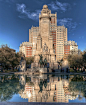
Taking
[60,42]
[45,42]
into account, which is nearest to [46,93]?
[45,42]

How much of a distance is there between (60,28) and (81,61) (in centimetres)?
9166

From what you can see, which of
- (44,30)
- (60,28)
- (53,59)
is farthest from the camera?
(60,28)

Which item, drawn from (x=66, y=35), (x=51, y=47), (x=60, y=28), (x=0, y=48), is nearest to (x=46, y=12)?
(x=51, y=47)

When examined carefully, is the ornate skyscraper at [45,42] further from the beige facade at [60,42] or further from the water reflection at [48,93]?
the beige facade at [60,42]

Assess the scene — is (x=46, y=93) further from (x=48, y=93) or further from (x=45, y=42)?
(x=45, y=42)

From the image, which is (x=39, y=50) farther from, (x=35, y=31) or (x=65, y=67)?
(x=35, y=31)

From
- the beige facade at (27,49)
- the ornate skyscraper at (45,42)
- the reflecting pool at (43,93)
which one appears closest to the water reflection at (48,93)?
the reflecting pool at (43,93)

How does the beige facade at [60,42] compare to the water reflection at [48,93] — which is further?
the beige facade at [60,42]

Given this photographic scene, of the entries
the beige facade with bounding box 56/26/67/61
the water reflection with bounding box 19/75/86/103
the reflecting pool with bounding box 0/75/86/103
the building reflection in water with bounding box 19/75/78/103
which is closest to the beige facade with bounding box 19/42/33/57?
the beige facade with bounding box 56/26/67/61

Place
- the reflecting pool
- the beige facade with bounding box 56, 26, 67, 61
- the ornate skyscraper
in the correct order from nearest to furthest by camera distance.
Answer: the reflecting pool → the ornate skyscraper → the beige facade with bounding box 56, 26, 67, 61

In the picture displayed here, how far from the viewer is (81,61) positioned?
47.4 meters

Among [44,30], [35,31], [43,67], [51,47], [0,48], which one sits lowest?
[43,67]

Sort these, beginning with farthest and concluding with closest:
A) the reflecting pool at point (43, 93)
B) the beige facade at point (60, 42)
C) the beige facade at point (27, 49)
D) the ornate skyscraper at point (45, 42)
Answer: the beige facade at point (27, 49), the beige facade at point (60, 42), the ornate skyscraper at point (45, 42), the reflecting pool at point (43, 93)

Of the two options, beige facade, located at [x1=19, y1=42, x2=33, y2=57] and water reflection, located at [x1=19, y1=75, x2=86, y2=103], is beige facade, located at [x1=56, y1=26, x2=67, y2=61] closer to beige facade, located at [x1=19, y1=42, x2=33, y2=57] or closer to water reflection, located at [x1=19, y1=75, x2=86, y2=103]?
beige facade, located at [x1=19, y1=42, x2=33, y2=57]
